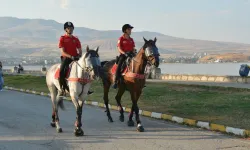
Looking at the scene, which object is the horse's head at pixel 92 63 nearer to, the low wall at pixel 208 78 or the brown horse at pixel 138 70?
the brown horse at pixel 138 70

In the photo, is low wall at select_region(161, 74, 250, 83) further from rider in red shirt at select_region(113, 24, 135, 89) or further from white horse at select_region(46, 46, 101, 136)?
white horse at select_region(46, 46, 101, 136)

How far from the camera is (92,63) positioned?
9.55m

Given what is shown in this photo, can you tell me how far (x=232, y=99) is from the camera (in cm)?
1591

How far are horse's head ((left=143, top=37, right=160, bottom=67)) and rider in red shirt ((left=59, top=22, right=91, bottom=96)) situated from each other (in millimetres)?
1990

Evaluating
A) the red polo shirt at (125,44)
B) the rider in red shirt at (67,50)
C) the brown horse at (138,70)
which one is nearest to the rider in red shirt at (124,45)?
the red polo shirt at (125,44)

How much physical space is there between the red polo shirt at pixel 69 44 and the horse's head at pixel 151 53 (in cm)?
203

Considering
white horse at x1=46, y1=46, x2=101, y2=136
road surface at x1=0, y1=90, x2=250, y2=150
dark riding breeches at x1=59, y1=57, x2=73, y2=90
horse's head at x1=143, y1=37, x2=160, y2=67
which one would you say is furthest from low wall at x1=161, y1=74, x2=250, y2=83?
white horse at x1=46, y1=46, x2=101, y2=136

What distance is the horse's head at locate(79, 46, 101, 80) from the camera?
9.50 metres

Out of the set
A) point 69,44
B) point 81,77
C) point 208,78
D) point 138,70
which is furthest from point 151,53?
point 208,78

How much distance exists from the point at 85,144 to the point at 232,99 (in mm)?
9106

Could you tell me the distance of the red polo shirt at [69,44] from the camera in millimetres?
10492

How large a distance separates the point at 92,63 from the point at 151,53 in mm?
1763

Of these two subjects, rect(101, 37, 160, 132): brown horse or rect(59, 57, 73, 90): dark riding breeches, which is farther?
rect(59, 57, 73, 90): dark riding breeches

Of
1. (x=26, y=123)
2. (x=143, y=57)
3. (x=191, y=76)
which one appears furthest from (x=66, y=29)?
(x=191, y=76)
